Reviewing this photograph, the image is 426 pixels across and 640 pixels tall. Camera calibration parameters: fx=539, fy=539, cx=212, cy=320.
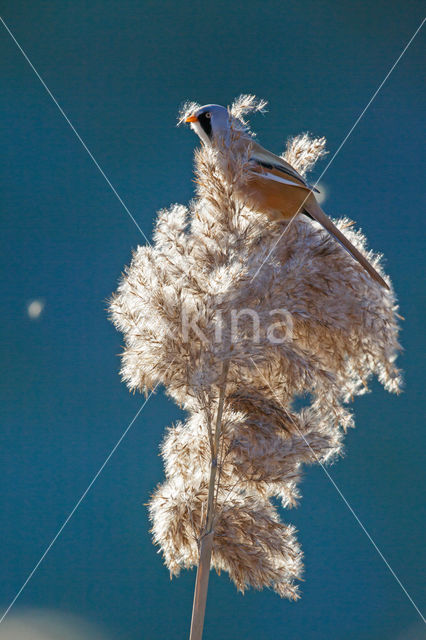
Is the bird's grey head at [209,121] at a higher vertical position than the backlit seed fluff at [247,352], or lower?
higher

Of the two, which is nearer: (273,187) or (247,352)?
(247,352)

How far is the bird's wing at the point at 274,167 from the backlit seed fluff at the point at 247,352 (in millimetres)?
64

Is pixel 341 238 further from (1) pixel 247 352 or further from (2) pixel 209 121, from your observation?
(2) pixel 209 121

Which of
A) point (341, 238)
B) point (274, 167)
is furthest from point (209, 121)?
point (341, 238)

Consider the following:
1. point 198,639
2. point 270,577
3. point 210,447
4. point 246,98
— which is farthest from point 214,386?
point 246,98

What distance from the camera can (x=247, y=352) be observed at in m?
1.30

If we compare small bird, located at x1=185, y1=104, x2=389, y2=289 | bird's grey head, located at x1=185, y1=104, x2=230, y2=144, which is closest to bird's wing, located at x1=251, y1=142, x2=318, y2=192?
small bird, located at x1=185, y1=104, x2=389, y2=289

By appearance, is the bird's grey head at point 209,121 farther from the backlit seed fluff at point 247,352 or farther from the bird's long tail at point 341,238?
the bird's long tail at point 341,238

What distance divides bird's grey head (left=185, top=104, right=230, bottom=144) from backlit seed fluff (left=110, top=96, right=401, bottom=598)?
50 millimetres

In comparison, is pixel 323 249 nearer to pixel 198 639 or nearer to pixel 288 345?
pixel 288 345

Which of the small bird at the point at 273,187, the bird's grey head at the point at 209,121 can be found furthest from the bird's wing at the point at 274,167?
the bird's grey head at the point at 209,121

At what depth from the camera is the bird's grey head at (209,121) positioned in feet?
4.89

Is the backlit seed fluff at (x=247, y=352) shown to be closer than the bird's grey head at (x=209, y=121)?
Yes

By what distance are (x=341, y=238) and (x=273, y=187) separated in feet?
0.74
